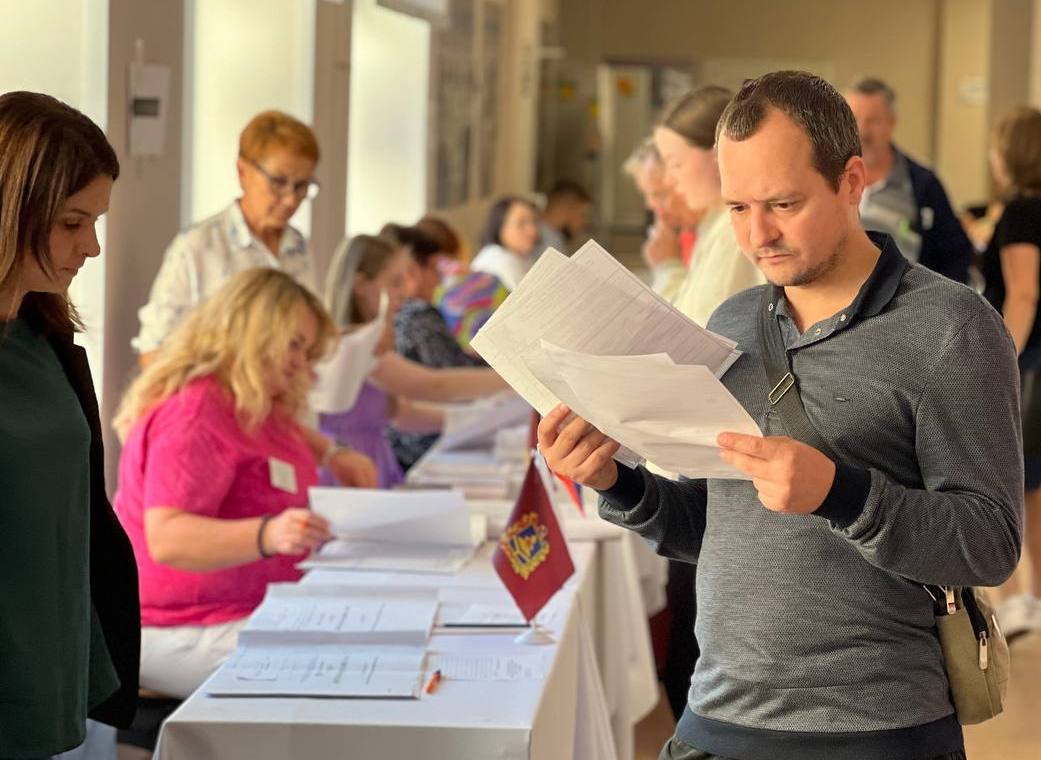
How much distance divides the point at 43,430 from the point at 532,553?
3.53ft

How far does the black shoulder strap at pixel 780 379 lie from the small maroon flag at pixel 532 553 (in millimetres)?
961

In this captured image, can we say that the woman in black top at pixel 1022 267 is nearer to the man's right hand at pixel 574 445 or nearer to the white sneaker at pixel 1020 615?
the white sneaker at pixel 1020 615

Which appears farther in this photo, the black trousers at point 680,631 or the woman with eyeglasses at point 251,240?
the woman with eyeglasses at point 251,240

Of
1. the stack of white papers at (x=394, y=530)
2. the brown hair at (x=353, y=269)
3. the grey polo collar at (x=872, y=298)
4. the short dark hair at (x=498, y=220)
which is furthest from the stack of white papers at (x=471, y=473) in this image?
the short dark hair at (x=498, y=220)

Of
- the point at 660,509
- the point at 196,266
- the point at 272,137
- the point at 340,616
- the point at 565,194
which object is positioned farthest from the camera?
the point at 565,194

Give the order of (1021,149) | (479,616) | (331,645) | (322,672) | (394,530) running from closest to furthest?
1. (322,672)
2. (331,645)
3. (479,616)
4. (394,530)
5. (1021,149)

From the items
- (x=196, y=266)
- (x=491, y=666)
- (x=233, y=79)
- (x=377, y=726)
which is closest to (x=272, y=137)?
(x=196, y=266)

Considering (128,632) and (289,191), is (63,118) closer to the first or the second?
(128,632)

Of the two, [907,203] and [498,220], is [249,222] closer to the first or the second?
[907,203]

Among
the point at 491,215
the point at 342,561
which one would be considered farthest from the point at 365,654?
the point at 491,215

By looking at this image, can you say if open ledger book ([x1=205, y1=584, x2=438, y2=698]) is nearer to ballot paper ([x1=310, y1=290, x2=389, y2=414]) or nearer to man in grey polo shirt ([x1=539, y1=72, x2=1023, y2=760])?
man in grey polo shirt ([x1=539, y1=72, x2=1023, y2=760])

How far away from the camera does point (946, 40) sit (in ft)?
56.9

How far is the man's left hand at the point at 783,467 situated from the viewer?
5.08ft

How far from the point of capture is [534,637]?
8.73 ft
